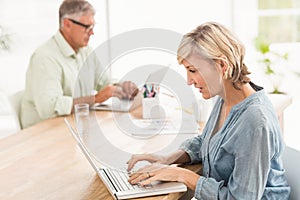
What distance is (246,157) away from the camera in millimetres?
1418

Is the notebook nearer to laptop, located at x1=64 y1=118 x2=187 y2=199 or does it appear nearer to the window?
laptop, located at x1=64 y1=118 x2=187 y2=199

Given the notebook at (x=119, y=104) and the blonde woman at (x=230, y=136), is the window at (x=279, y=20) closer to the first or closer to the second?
the notebook at (x=119, y=104)

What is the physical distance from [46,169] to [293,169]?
33.6 inches

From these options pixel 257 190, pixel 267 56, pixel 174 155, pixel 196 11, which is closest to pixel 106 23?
pixel 196 11

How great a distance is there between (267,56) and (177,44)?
3.16 m

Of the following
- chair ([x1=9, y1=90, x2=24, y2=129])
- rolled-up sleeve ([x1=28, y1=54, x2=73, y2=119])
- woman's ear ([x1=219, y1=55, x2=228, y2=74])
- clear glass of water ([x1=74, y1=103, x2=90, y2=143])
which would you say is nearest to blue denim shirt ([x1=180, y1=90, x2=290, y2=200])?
woman's ear ([x1=219, y1=55, x2=228, y2=74])

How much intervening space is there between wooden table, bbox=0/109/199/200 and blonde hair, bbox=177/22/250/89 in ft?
1.36

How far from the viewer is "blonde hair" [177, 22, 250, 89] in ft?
4.94

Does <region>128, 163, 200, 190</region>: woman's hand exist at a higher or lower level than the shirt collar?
lower

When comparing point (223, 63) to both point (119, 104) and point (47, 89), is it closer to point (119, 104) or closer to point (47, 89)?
point (119, 104)

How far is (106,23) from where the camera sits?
4711 millimetres

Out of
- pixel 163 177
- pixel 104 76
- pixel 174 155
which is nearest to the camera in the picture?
pixel 163 177

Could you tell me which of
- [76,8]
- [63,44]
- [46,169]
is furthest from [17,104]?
[46,169]

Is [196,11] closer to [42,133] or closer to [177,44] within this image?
[42,133]
